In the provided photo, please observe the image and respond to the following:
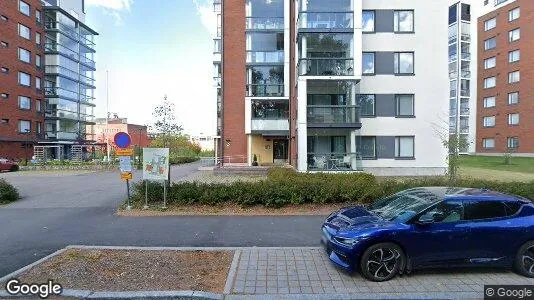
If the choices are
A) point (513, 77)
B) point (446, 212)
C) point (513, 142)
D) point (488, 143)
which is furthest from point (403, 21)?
point (488, 143)

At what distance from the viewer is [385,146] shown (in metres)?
22.7

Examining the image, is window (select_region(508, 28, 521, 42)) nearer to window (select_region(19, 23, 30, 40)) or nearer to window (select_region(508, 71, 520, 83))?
window (select_region(508, 71, 520, 83))

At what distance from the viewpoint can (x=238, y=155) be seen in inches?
1204

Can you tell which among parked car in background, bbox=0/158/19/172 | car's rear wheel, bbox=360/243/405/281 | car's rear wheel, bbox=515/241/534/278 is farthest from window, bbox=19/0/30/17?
car's rear wheel, bbox=515/241/534/278

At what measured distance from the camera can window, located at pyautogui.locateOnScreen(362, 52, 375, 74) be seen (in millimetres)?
22953

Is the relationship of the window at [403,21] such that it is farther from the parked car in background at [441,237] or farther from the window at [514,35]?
the window at [514,35]

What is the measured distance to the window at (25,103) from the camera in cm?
4147

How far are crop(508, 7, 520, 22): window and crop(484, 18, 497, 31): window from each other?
8.40ft

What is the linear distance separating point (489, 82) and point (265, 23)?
4000 cm

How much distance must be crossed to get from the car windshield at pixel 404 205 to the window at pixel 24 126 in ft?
154

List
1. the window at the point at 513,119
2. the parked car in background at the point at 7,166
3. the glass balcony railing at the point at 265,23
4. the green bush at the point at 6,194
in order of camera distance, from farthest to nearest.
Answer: the window at the point at 513,119 < the glass balcony railing at the point at 265,23 < the parked car in background at the point at 7,166 < the green bush at the point at 6,194

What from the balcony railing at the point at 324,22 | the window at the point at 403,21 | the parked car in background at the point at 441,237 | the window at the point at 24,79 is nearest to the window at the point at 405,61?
the window at the point at 403,21

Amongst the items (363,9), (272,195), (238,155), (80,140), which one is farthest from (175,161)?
(272,195)

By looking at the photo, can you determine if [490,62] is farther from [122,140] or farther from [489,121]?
[122,140]
